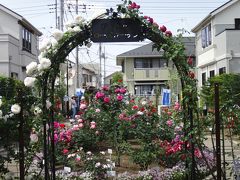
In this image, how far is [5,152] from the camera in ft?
19.5

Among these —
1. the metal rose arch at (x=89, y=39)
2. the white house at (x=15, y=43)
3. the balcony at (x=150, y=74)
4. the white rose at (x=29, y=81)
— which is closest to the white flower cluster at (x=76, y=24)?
the metal rose arch at (x=89, y=39)

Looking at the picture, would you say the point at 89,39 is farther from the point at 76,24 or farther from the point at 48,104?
the point at 48,104

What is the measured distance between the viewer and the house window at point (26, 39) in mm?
31856

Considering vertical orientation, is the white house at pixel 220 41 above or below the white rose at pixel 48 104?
above

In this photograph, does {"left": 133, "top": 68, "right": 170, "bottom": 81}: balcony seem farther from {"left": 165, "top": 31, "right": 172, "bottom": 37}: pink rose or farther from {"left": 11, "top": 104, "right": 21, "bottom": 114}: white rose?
{"left": 11, "top": 104, "right": 21, "bottom": 114}: white rose

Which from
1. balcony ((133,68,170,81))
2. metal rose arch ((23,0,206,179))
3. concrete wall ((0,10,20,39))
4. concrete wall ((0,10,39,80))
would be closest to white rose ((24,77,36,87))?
metal rose arch ((23,0,206,179))

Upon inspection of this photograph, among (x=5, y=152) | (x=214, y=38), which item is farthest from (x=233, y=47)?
(x=5, y=152)

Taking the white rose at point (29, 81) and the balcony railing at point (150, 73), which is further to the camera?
the balcony railing at point (150, 73)

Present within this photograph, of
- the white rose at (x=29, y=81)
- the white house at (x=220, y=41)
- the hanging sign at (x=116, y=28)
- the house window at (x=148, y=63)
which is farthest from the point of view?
the house window at (x=148, y=63)

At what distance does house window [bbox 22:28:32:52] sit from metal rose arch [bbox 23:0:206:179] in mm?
25979

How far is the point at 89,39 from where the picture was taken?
6.46 m

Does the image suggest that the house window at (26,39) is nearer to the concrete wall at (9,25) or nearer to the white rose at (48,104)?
the concrete wall at (9,25)

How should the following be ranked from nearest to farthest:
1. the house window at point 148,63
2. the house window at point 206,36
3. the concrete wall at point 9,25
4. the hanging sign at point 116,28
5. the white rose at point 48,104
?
the white rose at point 48,104 → the hanging sign at point 116,28 → the house window at point 206,36 → the concrete wall at point 9,25 → the house window at point 148,63

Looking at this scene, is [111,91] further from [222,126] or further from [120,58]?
[120,58]
